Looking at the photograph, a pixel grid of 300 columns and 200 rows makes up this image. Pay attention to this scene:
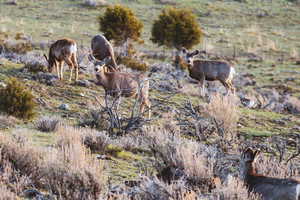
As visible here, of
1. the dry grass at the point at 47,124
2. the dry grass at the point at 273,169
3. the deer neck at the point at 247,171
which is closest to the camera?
the deer neck at the point at 247,171

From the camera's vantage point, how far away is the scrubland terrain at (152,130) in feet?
20.8

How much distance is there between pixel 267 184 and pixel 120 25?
72.8 ft

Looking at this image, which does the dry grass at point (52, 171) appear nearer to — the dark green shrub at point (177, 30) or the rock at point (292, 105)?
the rock at point (292, 105)

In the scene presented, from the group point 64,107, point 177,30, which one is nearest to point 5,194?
point 64,107

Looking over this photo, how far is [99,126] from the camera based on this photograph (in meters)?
11.1

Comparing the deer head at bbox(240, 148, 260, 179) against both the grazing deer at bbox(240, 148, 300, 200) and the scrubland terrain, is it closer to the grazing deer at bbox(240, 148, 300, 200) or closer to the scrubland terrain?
the grazing deer at bbox(240, 148, 300, 200)

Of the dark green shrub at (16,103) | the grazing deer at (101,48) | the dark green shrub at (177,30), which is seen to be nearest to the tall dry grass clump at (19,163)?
the dark green shrub at (16,103)

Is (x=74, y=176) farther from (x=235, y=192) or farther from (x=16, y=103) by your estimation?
(x=16, y=103)

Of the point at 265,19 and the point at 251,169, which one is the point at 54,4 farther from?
the point at 251,169

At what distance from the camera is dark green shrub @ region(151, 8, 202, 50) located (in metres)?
28.2

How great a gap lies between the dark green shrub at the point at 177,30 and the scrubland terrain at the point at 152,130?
108cm

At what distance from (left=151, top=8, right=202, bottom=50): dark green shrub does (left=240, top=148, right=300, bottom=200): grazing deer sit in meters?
22.0

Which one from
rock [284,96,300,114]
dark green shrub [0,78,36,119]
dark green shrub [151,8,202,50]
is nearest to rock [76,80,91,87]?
dark green shrub [0,78,36,119]

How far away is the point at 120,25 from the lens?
27391mm
